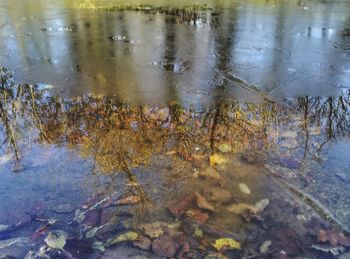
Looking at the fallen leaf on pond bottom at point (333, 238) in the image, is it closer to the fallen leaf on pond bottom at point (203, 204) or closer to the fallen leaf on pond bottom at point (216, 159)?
the fallen leaf on pond bottom at point (203, 204)

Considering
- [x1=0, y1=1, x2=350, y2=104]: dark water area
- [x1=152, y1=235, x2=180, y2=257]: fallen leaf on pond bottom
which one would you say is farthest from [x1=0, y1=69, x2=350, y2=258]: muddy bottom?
[x1=0, y1=1, x2=350, y2=104]: dark water area

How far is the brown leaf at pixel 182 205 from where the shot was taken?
2.30 m

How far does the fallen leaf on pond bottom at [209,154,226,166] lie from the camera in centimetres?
280

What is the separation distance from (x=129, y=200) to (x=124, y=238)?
1.14 feet

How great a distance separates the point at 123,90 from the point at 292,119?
2050 mm

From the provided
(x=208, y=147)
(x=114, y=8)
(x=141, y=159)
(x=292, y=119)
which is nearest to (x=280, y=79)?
(x=292, y=119)

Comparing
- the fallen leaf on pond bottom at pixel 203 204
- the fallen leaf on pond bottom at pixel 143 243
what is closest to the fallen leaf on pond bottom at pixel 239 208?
the fallen leaf on pond bottom at pixel 203 204

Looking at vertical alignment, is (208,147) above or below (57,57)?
below

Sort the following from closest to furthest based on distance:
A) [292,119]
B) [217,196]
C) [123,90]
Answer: [217,196]
[292,119]
[123,90]

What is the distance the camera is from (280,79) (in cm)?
455

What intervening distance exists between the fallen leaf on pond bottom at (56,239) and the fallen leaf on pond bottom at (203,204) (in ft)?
3.00

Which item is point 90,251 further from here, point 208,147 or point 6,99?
point 6,99

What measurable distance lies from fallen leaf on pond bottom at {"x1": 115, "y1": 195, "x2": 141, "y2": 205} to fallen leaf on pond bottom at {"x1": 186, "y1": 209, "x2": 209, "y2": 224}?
38cm

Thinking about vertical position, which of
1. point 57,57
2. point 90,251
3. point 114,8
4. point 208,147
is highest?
point 114,8
